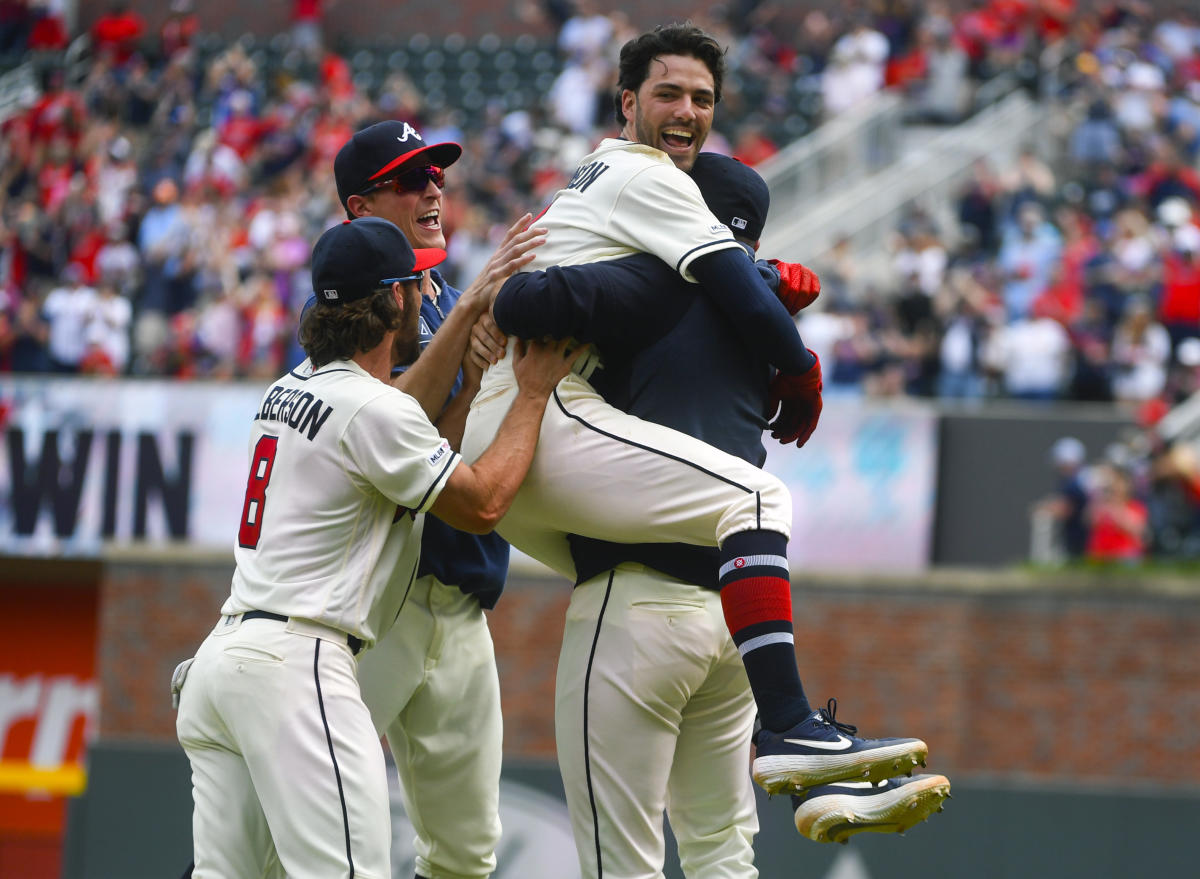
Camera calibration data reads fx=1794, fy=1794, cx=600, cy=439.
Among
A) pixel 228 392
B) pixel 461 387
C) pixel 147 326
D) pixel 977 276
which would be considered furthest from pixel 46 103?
pixel 461 387

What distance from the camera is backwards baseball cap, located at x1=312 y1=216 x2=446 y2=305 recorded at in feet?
15.3

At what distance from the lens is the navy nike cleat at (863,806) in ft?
13.9

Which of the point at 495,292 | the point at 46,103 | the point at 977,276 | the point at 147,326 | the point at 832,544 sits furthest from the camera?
the point at 46,103

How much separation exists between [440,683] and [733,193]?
5.44ft

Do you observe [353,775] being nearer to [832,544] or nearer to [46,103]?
[832,544]

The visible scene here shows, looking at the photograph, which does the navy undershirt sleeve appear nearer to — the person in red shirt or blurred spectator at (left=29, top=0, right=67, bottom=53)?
the person in red shirt

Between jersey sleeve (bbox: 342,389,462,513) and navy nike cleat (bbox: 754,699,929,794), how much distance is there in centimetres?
105

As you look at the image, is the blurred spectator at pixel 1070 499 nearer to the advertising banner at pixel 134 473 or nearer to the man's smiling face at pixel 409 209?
the advertising banner at pixel 134 473

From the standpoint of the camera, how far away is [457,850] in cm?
527

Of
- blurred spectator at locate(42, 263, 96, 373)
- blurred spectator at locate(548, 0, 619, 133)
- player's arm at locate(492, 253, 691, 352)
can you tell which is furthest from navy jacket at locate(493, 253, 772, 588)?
blurred spectator at locate(548, 0, 619, 133)

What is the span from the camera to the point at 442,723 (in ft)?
17.2

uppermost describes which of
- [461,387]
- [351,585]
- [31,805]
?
[461,387]

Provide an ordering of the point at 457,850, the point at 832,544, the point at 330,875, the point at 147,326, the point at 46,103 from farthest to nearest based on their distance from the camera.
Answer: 1. the point at 46,103
2. the point at 147,326
3. the point at 832,544
4. the point at 457,850
5. the point at 330,875

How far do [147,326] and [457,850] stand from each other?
985cm
